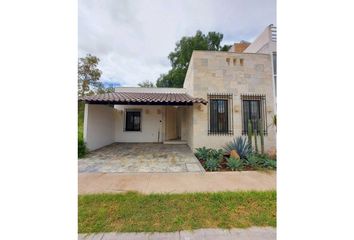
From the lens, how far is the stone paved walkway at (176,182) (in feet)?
14.6

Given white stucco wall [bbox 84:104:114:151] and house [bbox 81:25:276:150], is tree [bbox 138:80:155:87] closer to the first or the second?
white stucco wall [bbox 84:104:114:151]

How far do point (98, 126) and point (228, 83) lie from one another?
8.25m

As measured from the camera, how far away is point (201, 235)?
8.75 feet

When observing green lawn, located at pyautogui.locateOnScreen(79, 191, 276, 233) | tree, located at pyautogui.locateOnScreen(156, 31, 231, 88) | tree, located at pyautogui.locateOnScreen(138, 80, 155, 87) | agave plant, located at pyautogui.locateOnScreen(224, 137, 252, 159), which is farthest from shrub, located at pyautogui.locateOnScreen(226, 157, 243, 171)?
tree, located at pyautogui.locateOnScreen(138, 80, 155, 87)

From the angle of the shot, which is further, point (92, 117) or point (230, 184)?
point (92, 117)

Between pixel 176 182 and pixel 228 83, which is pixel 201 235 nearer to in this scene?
pixel 176 182

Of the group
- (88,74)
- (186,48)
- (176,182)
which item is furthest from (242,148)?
(88,74)

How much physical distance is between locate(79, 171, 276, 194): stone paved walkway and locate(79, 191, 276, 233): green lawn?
→ 39cm

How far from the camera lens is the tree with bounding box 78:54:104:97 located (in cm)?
2000

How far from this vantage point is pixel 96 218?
123 inches

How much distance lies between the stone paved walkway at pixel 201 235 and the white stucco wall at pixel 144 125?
10.6 m

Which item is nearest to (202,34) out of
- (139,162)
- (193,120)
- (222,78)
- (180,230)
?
(222,78)
